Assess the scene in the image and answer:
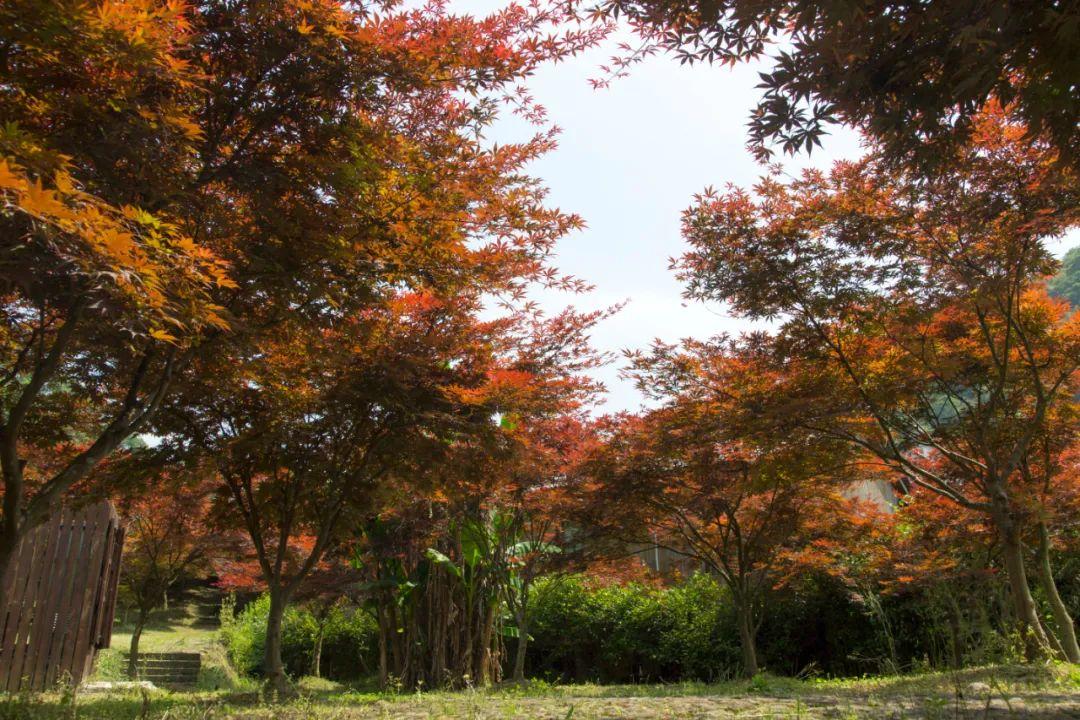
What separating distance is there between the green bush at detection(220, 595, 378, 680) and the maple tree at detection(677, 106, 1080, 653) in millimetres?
11033

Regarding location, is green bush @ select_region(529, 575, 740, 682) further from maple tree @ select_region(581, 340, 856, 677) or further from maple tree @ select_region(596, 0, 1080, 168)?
maple tree @ select_region(596, 0, 1080, 168)

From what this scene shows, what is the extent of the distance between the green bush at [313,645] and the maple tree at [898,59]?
44.5ft

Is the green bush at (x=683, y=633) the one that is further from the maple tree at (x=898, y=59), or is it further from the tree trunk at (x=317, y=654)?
the maple tree at (x=898, y=59)

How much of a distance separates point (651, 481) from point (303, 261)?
5950mm

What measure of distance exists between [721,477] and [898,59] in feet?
21.2

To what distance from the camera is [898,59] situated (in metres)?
2.95

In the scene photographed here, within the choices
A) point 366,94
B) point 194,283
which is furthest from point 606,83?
point 194,283

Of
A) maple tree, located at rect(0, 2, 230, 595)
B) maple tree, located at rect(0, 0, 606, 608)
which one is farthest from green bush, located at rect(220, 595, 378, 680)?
maple tree, located at rect(0, 2, 230, 595)

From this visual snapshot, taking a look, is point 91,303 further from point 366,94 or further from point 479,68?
point 479,68

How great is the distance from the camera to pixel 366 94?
3.83 meters

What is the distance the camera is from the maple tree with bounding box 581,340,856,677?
23.4 ft

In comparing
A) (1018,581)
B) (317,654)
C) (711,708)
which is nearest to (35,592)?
(711,708)

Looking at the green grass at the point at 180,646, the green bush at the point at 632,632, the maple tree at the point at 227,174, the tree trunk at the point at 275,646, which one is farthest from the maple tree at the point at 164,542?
the maple tree at the point at 227,174

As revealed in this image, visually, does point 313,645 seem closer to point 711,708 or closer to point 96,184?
point 711,708
